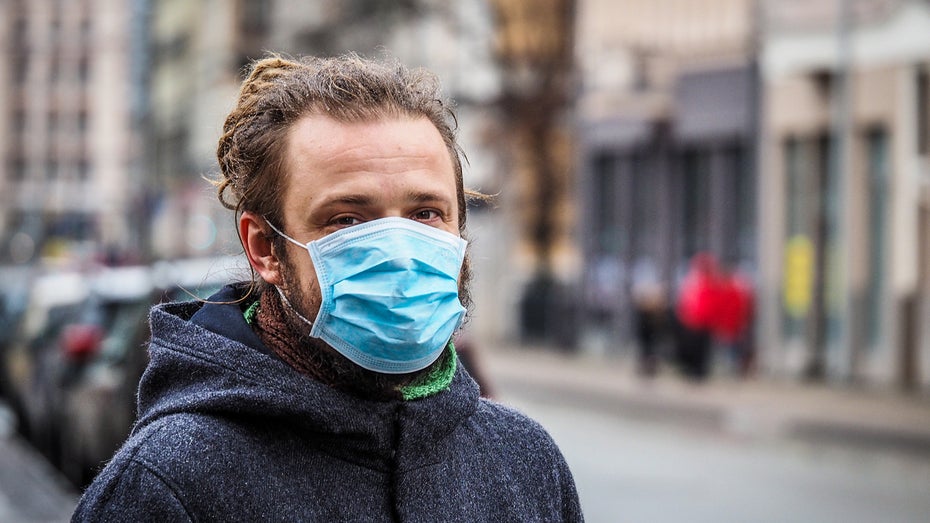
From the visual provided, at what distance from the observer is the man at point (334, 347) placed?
2.12 m

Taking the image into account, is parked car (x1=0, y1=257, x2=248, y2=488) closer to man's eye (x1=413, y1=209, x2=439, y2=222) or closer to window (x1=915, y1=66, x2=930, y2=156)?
man's eye (x1=413, y1=209, x2=439, y2=222)

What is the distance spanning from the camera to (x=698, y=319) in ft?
72.9

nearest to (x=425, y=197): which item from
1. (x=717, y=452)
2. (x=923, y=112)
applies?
(x=717, y=452)

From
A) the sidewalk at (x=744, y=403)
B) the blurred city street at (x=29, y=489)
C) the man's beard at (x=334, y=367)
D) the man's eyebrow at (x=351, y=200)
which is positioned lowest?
the sidewalk at (x=744, y=403)

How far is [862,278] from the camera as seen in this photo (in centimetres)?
2283

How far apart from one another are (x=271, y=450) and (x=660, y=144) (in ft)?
89.7

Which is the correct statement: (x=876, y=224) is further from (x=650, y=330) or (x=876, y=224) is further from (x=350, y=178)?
(x=350, y=178)

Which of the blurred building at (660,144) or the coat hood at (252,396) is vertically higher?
the blurred building at (660,144)

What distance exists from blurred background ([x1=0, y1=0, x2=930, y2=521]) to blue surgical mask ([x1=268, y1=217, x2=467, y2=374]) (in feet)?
23.1

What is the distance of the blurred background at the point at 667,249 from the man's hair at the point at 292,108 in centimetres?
692

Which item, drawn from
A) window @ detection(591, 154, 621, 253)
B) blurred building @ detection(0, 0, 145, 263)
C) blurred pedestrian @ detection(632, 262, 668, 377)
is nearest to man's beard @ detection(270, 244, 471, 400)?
blurred pedestrian @ detection(632, 262, 668, 377)

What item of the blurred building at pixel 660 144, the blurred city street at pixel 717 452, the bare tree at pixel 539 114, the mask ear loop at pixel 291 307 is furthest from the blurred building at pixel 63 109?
the mask ear loop at pixel 291 307

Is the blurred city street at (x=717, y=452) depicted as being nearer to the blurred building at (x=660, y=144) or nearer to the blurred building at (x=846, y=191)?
the blurred building at (x=846, y=191)

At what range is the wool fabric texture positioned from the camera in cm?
205
